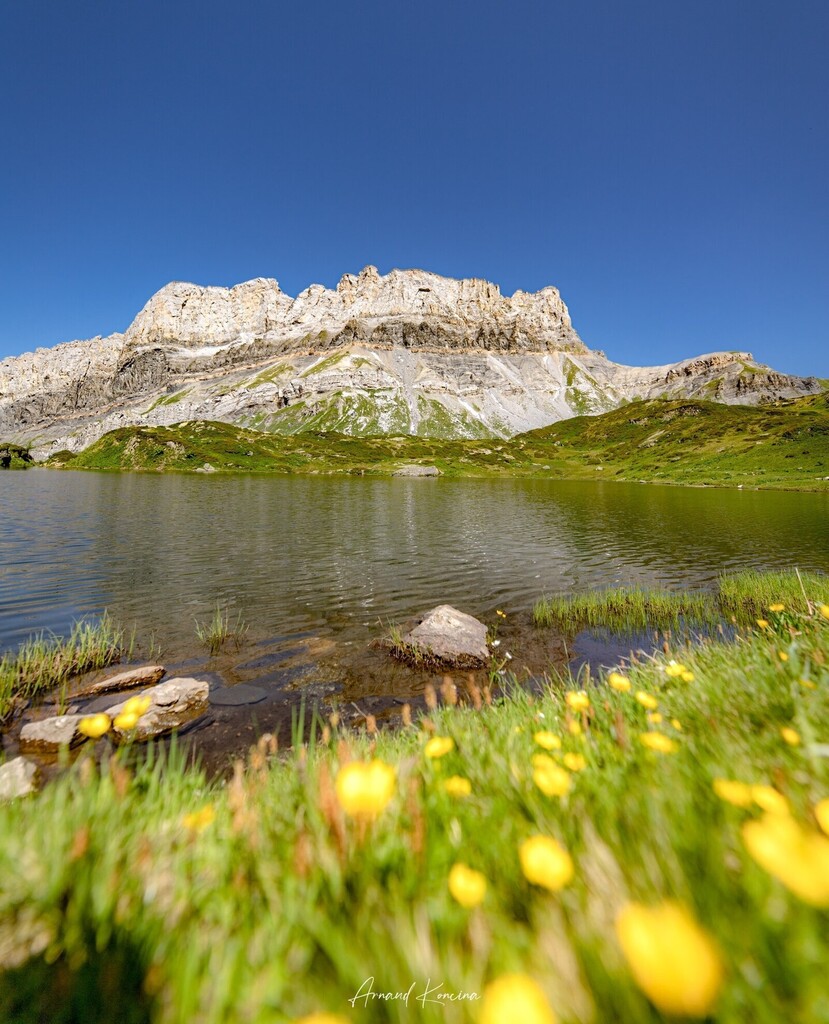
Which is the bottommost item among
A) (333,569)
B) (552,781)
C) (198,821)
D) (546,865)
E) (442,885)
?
(333,569)

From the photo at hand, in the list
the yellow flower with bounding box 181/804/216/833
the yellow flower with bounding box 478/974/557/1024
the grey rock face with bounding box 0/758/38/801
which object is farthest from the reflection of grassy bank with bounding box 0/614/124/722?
the yellow flower with bounding box 478/974/557/1024

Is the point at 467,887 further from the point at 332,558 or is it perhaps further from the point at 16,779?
the point at 332,558

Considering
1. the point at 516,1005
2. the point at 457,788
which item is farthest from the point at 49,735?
the point at 516,1005

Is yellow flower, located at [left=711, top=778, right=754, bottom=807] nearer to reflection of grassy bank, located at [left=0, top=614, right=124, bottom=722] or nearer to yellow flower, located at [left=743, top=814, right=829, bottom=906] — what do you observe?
yellow flower, located at [left=743, top=814, right=829, bottom=906]

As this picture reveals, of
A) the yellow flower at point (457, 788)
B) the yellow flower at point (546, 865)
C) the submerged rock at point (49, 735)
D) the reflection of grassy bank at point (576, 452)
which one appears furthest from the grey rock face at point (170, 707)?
the reflection of grassy bank at point (576, 452)

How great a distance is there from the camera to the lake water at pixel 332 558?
17.5m

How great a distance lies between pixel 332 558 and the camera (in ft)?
88.6

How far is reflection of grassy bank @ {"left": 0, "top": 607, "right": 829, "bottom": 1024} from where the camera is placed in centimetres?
98

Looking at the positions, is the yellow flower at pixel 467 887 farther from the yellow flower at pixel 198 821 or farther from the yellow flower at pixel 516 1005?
the yellow flower at pixel 198 821

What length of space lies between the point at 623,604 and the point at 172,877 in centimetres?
1871

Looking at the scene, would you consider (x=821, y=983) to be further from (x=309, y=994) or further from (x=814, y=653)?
(x=814, y=653)

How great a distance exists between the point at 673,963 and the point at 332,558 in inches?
1058

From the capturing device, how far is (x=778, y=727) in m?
2.45

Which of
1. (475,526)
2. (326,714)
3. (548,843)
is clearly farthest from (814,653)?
(475,526)
